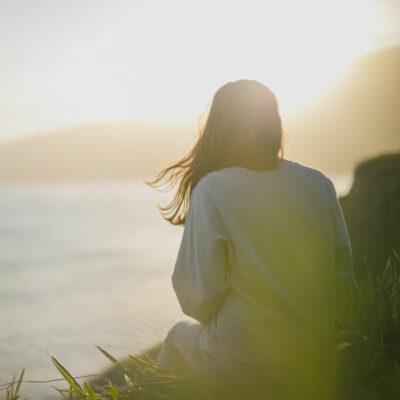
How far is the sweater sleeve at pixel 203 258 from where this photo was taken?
2.72 metres

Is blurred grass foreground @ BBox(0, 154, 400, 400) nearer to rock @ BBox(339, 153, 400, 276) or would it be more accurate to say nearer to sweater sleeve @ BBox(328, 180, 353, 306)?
sweater sleeve @ BBox(328, 180, 353, 306)

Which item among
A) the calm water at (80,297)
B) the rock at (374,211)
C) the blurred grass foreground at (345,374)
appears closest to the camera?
the blurred grass foreground at (345,374)

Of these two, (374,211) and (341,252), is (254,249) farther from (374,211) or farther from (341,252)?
(374,211)

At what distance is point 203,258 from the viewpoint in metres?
2.73

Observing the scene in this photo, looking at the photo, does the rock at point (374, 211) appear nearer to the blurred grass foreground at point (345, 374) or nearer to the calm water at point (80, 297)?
the calm water at point (80, 297)

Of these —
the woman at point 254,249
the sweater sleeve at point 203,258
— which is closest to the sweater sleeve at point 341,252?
the woman at point 254,249

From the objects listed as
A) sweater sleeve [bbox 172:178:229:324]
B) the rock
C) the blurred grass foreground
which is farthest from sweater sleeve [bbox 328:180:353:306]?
the rock

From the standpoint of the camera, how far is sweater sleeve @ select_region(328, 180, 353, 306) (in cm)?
297

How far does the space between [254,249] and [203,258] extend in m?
0.22

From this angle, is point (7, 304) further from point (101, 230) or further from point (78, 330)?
point (101, 230)

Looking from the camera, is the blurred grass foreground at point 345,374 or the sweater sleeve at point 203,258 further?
the blurred grass foreground at point 345,374

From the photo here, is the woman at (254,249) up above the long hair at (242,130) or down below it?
below

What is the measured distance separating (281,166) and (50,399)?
201 inches

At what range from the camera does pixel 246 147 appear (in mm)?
2797
